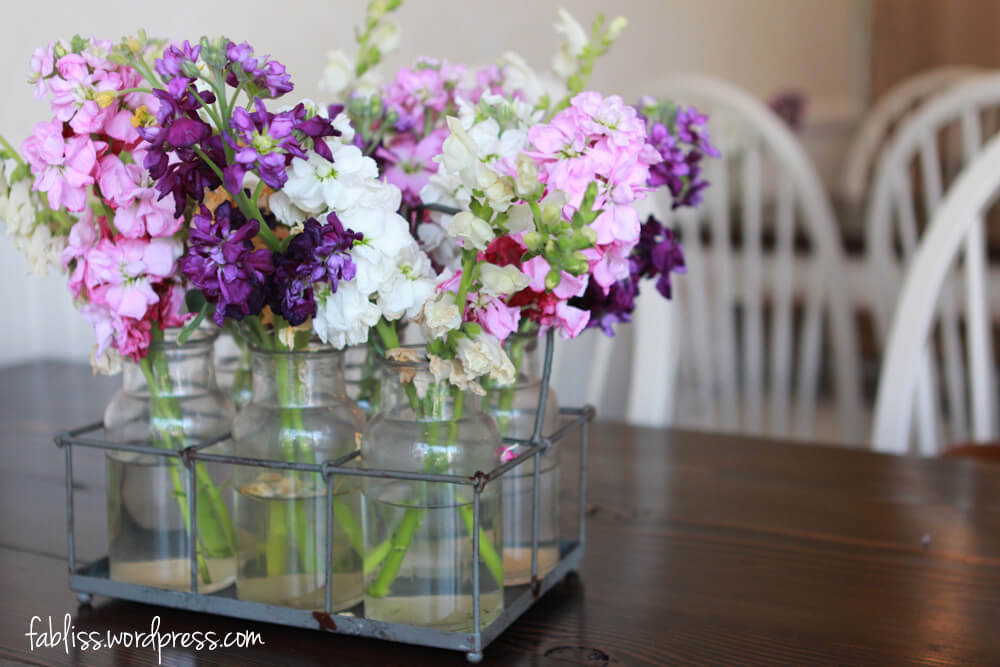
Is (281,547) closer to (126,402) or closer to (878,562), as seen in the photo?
(126,402)

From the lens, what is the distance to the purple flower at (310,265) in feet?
1.35

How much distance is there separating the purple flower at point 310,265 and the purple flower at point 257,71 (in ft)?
0.18

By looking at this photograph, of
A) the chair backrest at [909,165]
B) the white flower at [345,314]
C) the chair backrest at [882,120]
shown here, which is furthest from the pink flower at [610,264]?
the chair backrest at [882,120]

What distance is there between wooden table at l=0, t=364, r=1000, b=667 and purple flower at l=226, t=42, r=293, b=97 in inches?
10.3

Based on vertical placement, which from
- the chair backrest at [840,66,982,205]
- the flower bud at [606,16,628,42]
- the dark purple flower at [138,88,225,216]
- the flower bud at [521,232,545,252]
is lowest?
the flower bud at [521,232,545,252]

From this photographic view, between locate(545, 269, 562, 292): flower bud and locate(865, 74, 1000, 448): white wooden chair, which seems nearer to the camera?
locate(545, 269, 562, 292): flower bud

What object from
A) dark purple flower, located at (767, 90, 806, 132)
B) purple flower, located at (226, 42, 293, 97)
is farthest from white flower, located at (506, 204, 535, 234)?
dark purple flower, located at (767, 90, 806, 132)

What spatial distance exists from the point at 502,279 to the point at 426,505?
119mm

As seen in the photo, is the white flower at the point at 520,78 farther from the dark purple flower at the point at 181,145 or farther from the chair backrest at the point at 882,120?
the chair backrest at the point at 882,120

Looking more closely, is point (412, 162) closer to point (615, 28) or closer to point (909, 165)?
point (615, 28)

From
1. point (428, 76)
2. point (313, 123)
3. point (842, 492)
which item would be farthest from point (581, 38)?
point (842, 492)

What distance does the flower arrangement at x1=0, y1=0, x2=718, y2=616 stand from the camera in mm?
412

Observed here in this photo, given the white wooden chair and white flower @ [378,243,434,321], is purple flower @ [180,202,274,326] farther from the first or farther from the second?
the white wooden chair

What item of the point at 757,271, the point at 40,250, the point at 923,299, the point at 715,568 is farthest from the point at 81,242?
the point at 757,271
